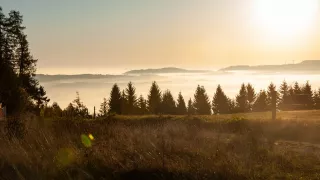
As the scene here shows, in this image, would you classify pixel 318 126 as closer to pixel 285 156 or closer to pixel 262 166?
pixel 285 156

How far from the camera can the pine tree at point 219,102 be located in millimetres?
107438

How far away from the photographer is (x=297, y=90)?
9912 centimetres

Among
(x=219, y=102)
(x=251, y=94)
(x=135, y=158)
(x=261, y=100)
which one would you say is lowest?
(x=219, y=102)

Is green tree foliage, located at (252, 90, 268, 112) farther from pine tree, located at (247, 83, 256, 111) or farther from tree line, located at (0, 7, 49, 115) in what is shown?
tree line, located at (0, 7, 49, 115)

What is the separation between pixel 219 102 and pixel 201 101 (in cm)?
740

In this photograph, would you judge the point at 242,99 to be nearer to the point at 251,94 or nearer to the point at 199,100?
the point at 251,94

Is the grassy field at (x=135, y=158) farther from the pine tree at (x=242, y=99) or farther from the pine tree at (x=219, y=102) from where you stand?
the pine tree at (x=242, y=99)

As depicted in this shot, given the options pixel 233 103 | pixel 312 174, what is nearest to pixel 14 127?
pixel 312 174

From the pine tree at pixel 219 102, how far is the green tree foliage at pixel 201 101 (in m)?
3.90

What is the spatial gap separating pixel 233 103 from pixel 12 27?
75.6m

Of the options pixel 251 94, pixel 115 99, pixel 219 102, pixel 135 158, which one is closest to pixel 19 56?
pixel 115 99

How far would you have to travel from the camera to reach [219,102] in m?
108

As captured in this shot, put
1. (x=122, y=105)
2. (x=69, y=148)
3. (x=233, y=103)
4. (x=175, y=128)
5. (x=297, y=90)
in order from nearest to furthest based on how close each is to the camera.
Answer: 1. (x=69, y=148)
2. (x=175, y=128)
3. (x=122, y=105)
4. (x=297, y=90)
5. (x=233, y=103)

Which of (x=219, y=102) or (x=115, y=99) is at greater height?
(x=115, y=99)
